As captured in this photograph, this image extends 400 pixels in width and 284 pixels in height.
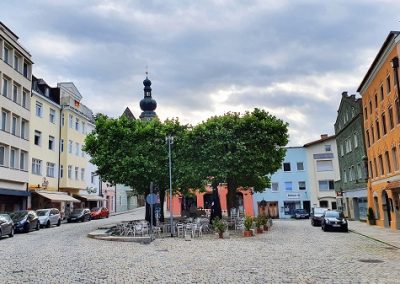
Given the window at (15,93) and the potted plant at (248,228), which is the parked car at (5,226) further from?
the window at (15,93)

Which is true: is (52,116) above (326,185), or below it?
above

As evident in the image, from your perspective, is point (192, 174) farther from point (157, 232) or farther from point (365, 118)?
point (365, 118)

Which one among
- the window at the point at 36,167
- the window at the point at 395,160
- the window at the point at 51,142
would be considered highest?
the window at the point at 51,142

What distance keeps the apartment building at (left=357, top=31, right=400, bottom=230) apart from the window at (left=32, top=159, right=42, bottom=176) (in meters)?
30.9

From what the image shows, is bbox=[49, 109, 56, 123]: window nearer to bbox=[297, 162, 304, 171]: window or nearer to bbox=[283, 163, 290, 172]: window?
bbox=[283, 163, 290, 172]: window

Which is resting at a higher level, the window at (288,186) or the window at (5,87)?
the window at (5,87)

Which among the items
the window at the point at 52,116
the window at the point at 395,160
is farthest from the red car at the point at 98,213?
the window at the point at 395,160

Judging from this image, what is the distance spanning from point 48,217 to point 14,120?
31.8ft

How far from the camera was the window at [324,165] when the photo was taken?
58625 mm

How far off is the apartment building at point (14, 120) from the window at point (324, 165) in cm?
3875

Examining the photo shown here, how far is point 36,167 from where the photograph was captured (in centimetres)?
4125

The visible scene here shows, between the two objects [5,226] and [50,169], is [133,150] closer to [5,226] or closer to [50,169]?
[5,226]

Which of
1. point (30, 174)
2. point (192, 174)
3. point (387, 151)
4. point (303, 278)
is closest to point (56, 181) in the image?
point (30, 174)

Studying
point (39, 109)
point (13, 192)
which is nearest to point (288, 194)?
point (39, 109)
